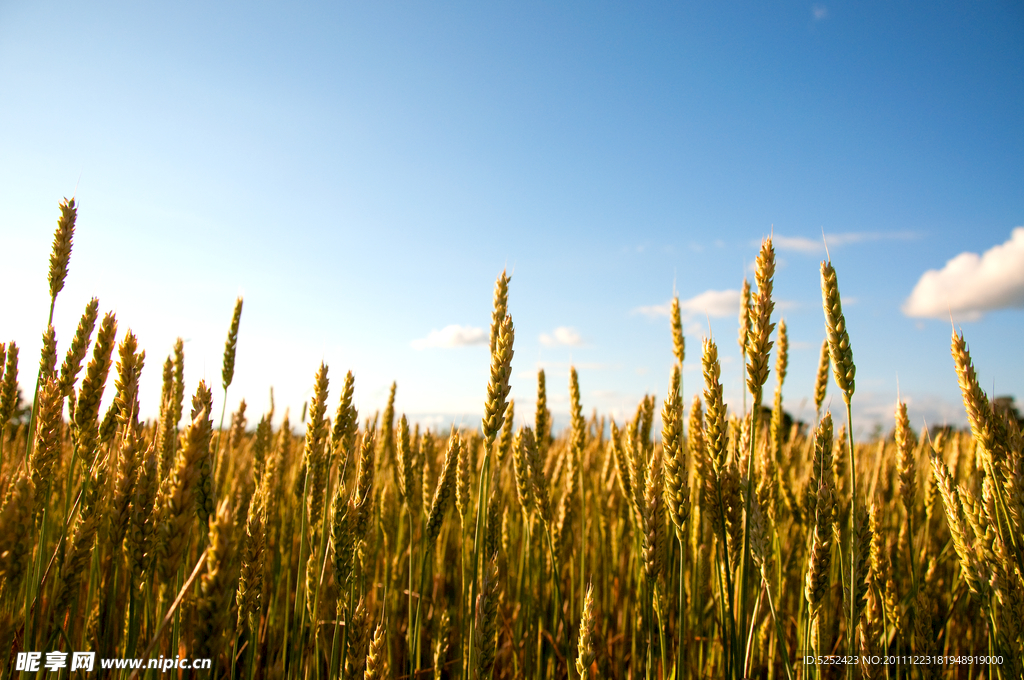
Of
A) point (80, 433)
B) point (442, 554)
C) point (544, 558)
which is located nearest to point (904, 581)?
point (544, 558)

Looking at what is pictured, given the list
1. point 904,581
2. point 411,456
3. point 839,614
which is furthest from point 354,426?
point 904,581

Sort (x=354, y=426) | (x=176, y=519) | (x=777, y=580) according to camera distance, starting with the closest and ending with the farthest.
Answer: (x=176, y=519), (x=354, y=426), (x=777, y=580)

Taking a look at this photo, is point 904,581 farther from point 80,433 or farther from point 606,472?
point 80,433

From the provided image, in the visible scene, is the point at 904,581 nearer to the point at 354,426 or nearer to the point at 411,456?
the point at 411,456

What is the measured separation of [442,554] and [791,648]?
2.14m

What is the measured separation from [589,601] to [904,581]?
122 inches

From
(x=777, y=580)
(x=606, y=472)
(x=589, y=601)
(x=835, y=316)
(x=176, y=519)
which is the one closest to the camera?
(x=176, y=519)

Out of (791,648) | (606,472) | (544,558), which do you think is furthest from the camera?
(606,472)

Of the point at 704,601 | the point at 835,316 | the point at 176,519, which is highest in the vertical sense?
the point at 835,316

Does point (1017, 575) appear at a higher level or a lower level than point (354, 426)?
lower

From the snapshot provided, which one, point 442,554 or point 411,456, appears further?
point 442,554

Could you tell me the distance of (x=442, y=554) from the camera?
11.1 feet

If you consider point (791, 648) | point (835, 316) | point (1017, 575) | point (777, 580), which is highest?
point (835, 316)

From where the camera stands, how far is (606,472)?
3.61m
